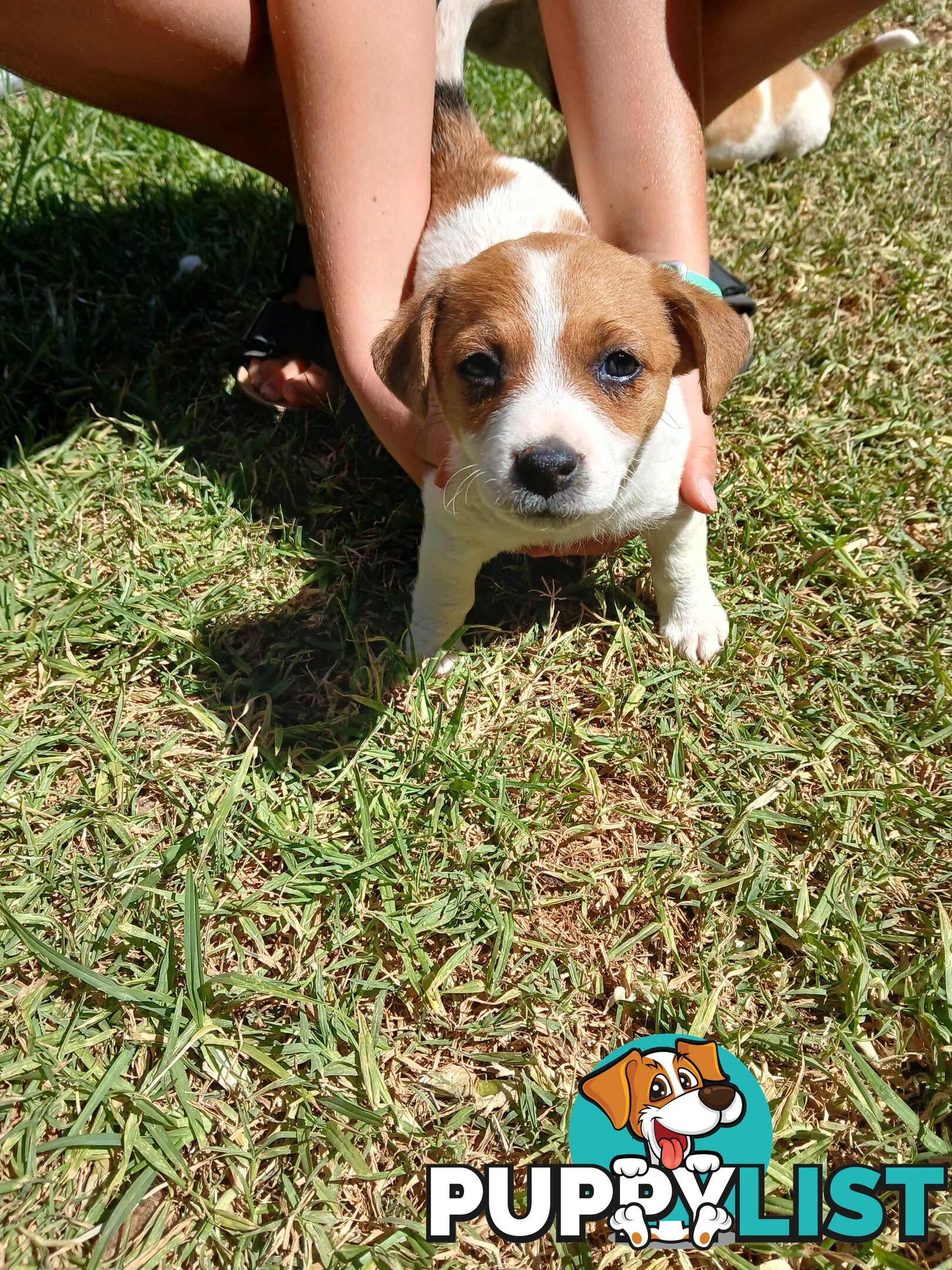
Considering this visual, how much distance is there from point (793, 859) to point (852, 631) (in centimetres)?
92

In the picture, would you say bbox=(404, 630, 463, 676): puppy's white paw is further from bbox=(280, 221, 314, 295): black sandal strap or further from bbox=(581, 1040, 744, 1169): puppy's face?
bbox=(280, 221, 314, 295): black sandal strap

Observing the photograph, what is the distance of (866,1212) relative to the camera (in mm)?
2078

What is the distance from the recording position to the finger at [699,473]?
9.05 feet

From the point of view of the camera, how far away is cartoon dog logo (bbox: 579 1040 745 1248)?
2.05m

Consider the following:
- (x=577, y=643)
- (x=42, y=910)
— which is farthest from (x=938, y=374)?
(x=42, y=910)

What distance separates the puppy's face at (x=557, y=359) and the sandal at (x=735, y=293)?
146 cm

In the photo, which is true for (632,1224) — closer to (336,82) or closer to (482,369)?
(482,369)

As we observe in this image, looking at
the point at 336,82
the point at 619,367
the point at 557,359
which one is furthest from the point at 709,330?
the point at 336,82

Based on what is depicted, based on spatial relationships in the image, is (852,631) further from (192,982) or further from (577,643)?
(192,982)

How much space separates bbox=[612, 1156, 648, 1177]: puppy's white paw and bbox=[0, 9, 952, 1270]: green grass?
0.53 feet

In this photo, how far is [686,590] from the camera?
118 inches

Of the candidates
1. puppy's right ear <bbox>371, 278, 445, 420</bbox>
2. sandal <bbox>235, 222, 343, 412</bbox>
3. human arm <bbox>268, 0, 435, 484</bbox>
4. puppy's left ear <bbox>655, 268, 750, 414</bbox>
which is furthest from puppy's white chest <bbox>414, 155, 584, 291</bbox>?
sandal <bbox>235, 222, 343, 412</bbox>
